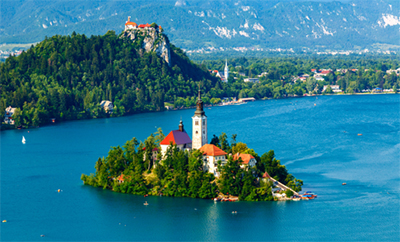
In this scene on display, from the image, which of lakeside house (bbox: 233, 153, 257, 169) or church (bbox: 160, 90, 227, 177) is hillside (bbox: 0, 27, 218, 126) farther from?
lakeside house (bbox: 233, 153, 257, 169)

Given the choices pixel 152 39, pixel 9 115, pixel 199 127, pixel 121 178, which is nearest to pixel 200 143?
pixel 199 127

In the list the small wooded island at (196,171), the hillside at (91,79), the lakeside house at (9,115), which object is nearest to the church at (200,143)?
the small wooded island at (196,171)

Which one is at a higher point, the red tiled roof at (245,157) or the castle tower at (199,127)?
the castle tower at (199,127)

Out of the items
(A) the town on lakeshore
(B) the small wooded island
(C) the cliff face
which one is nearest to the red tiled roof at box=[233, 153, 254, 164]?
(B) the small wooded island

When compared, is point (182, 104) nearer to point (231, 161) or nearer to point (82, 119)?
point (82, 119)

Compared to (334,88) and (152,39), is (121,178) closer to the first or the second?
(152,39)

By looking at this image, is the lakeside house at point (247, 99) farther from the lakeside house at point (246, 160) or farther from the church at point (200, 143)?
the lakeside house at point (246, 160)
